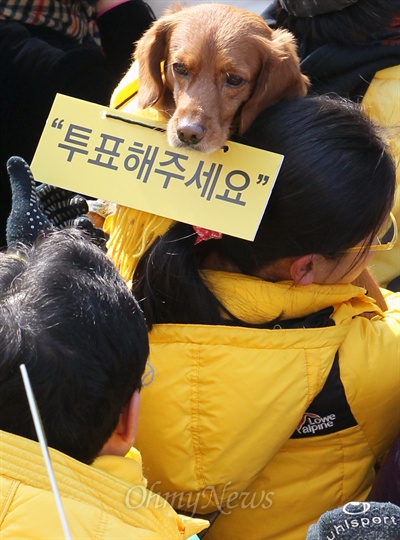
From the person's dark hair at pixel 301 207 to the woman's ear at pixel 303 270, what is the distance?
0.10 ft

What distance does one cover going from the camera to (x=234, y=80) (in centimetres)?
170

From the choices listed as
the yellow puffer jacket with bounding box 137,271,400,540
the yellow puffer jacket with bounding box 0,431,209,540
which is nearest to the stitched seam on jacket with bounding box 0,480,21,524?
the yellow puffer jacket with bounding box 0,431,209,540

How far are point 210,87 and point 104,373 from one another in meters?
0.84

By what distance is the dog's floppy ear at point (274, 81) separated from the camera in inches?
64.6

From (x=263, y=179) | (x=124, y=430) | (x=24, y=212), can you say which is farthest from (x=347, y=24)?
(x=124, y=430)

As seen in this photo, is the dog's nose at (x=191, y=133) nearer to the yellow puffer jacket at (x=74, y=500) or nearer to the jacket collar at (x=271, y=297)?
the jacket collar at (x=271, y=297)

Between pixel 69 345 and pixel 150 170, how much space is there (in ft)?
1.81

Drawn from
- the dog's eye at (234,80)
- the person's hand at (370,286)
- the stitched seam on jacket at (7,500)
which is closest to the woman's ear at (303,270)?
the person's hand at (370,286)

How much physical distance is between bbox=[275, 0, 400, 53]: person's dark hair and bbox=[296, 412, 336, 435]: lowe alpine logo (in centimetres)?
106

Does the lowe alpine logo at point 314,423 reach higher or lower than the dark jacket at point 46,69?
lower

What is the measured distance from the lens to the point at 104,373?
1.07 m

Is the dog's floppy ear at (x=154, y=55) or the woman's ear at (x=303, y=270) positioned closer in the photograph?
the woman's ear at (x=303, y=270)

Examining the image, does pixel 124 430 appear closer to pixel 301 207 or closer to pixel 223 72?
pixel 301 207

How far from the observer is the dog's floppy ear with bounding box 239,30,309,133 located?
164 centimetres
